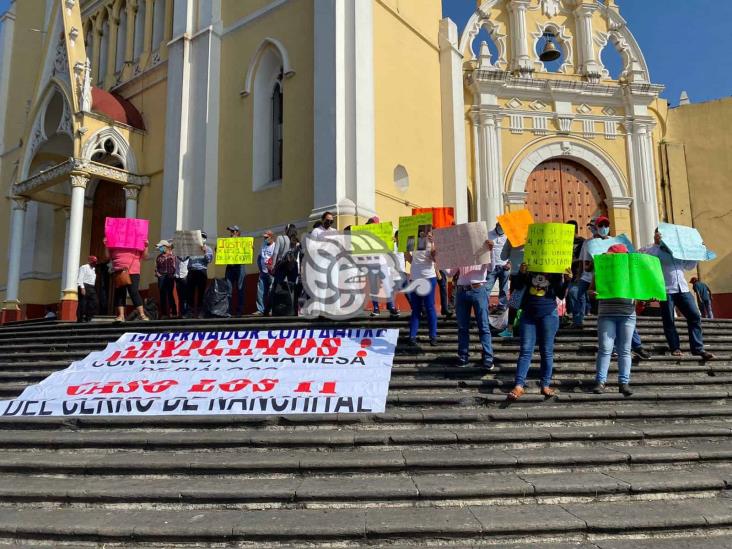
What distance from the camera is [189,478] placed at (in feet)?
15.1

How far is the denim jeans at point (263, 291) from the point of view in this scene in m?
10.1

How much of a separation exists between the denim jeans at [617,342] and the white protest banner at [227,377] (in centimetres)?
248

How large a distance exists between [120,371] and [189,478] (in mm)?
3146

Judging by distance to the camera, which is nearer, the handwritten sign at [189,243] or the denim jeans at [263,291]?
the denim jeans at [263,291]

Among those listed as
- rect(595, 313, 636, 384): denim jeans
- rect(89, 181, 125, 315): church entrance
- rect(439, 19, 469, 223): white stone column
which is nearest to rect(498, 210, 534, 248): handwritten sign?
rect(595, 313, 636, 384): denim jeans

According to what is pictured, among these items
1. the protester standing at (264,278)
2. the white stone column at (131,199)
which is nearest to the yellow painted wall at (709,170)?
the protester standing at (264,278)

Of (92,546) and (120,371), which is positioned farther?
(120,371)

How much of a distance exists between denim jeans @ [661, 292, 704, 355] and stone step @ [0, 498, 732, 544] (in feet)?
12.9

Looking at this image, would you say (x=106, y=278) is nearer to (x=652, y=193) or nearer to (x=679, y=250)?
(x=679, y=250)

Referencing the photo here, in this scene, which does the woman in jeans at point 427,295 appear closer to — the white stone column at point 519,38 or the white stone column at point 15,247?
the white stone column at point 519,38

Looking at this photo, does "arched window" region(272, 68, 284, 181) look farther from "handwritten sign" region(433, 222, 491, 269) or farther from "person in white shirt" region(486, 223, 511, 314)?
"handwritten sign" region(433, 222, 491, 269)

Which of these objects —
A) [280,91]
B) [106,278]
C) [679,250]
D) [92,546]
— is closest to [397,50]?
[280,91]

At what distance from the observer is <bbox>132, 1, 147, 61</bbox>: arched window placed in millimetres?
17141

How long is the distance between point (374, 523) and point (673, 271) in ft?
20.3
